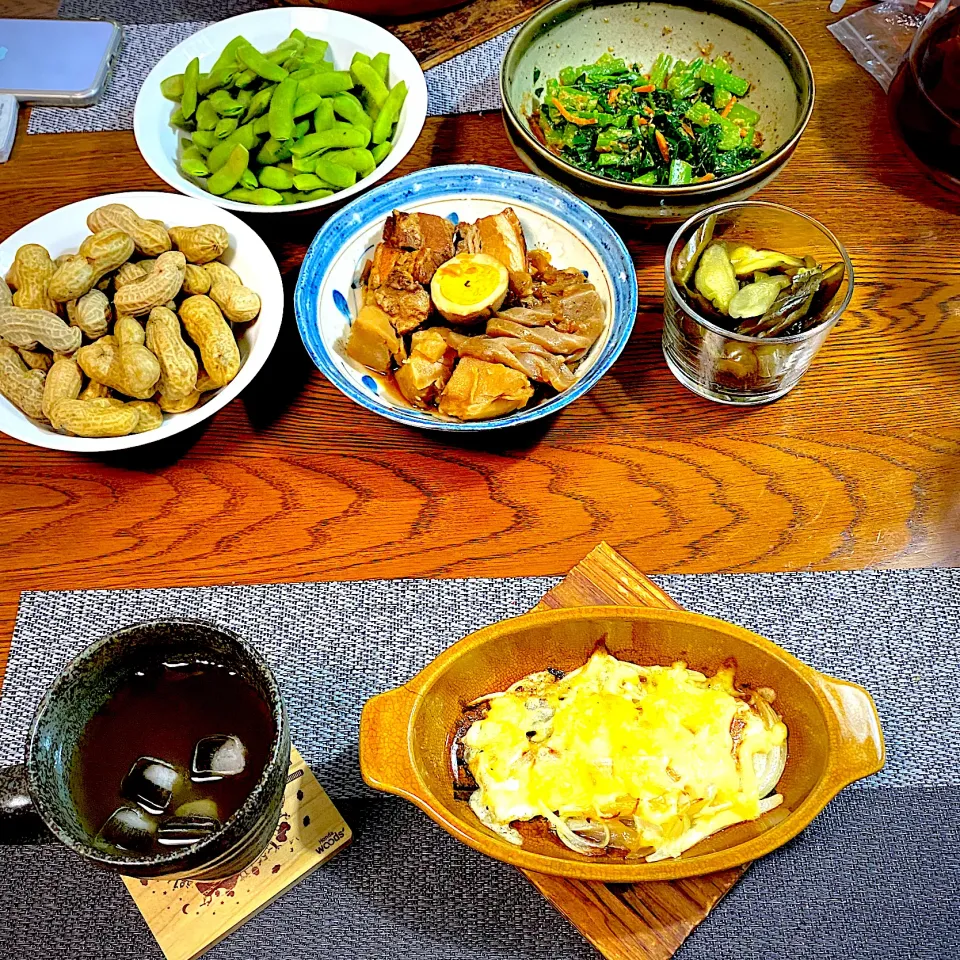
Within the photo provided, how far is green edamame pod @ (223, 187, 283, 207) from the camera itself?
130cm

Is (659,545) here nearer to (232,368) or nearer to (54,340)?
(232,368)

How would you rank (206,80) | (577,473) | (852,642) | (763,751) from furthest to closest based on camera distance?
(206,80) < (577,473) < (852,642) < (763,751)

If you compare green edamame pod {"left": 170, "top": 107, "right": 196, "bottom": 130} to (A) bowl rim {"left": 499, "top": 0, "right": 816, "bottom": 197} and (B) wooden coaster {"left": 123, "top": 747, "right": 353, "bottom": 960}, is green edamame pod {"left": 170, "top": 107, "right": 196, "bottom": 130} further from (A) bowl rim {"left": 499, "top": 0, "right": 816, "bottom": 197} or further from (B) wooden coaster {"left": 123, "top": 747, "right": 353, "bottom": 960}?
(B) wooden coaster {"left": 123, "top": 747, "right": 353, "bottom": 960}

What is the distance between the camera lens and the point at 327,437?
1.22 m

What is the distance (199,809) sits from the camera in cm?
89

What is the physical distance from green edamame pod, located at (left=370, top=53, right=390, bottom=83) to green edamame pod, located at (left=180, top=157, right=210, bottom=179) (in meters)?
0.30

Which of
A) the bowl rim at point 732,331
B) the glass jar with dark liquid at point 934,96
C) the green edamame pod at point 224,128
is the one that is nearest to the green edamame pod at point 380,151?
the green edamame pod at point 224,128

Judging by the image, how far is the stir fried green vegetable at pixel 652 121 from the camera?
136 centimetres

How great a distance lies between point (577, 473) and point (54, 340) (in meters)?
0.67

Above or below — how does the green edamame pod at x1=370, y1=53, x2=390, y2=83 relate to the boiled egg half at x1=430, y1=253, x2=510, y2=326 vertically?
above

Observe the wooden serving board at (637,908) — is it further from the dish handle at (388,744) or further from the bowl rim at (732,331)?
the bowl rim at (732,331)

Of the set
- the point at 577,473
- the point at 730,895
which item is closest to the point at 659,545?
the point at 577,473

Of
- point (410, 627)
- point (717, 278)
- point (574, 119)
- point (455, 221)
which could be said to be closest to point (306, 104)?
point (455, 221)

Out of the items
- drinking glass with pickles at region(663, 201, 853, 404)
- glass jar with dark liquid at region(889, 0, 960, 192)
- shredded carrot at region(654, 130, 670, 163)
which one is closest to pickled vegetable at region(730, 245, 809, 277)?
drinking glass with pickles at region(663, 201, 853, 404)
